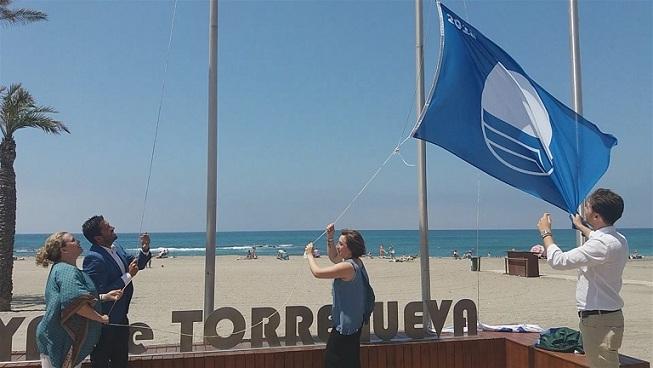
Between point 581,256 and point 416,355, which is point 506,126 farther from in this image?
point 416,355

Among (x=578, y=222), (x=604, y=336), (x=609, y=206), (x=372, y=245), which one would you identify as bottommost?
(x=372, y=245)

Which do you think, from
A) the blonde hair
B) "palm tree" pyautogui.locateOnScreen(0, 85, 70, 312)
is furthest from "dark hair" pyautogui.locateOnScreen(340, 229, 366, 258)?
"palm tree" pyautogui.locateOnScreen(0, 85, 70, 312)

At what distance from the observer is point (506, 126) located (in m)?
6.29

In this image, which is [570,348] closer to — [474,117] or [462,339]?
[462,339]

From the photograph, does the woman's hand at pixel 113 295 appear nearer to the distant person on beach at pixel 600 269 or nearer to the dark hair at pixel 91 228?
the dark hair at pixel 91 228

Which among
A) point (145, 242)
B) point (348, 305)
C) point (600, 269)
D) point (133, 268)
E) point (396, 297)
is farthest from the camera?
point (396, 297)

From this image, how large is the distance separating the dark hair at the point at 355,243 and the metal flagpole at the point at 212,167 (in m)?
2.12

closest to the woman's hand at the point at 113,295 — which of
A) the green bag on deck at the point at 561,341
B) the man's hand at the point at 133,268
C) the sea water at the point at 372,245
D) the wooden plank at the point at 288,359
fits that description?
the man's hand at the point at 133,268

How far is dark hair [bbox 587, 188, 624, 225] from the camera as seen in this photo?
14.4ft

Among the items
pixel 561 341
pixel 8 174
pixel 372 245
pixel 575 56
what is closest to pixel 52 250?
pixel 561 341

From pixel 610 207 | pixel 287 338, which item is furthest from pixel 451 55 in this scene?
pixel 287 338

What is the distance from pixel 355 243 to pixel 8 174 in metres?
13.6

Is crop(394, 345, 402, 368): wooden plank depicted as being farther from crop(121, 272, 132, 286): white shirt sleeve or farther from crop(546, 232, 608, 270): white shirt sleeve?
crop(121, 272, 132, 286): white shirt sleeve

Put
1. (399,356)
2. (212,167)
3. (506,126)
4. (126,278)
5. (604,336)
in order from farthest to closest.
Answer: (212,167) → (399,356) → (506,126) → (126,278) → (604,336)
